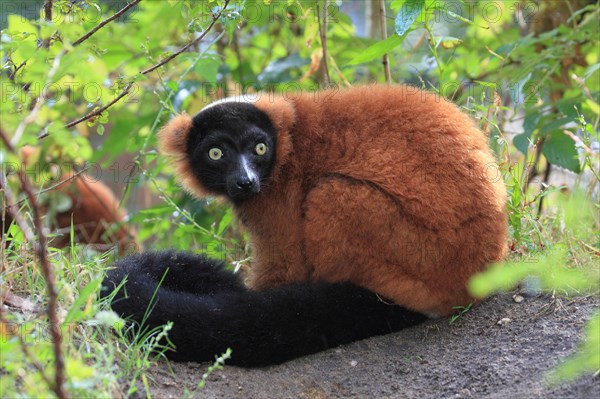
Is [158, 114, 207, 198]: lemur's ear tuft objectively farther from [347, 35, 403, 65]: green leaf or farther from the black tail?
[347, 35, 403, 65]: green leaf

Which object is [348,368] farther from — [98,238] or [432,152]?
[98,238]

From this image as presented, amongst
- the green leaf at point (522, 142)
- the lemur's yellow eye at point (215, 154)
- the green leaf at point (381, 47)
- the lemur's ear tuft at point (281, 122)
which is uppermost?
the green leaf at point (381, 47)

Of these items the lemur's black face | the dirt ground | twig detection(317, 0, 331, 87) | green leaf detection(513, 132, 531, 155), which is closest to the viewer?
the dirt ground

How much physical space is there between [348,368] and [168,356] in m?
0.92

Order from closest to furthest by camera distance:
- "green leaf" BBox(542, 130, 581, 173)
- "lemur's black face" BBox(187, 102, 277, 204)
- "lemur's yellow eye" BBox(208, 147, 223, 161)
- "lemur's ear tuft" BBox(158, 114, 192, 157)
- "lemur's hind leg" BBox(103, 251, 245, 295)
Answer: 1. "lemur's hind leg" BBox(103, 251, 245, 295)
2. "lemur's black face" BBox(187, 102, 277, 204)
3. "lemur's yellow eye" BBox(208, 147, 223, 161)
4. "lemur's ear tuft" BBox(158, 114, 192, 157)
5. "green leaf" BBox(542, 130, 581, 173)

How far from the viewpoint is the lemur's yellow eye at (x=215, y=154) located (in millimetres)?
4453

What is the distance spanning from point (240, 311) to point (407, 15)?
211 cm

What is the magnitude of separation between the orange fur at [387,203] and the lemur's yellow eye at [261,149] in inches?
3.5

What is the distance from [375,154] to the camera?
4.05 m

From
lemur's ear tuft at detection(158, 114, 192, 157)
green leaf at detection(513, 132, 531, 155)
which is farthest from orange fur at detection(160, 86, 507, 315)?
green leaf at detection(513, 132, 531, 155)

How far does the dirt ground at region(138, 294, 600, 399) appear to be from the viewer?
3221mm

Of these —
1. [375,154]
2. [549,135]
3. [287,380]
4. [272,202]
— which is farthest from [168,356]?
[549,135]

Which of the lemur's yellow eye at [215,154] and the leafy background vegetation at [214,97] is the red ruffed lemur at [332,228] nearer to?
the lemur's yellow eye at [215,154]

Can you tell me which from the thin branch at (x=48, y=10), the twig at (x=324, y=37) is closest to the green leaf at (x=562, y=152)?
the twig at (x=324, y=37)
